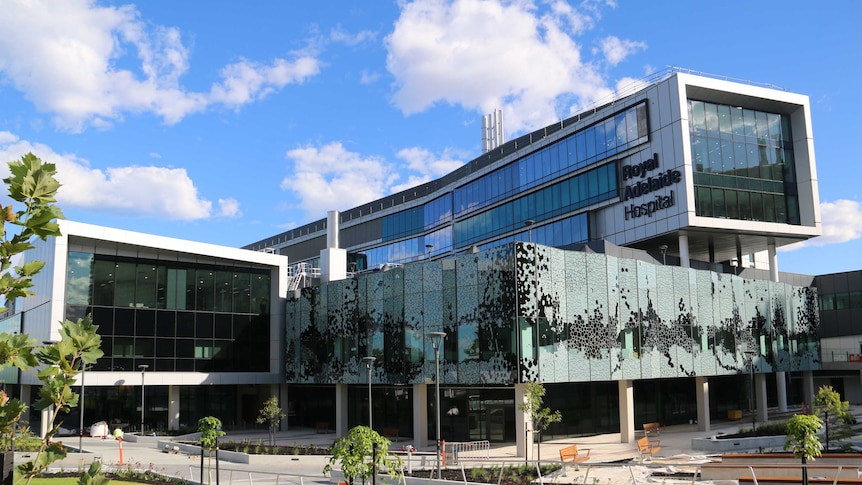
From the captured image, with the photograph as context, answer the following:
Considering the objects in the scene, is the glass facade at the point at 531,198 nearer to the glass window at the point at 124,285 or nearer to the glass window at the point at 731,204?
the glass window at the point at 731,204

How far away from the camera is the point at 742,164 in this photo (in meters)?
56.7

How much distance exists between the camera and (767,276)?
63.2 metres

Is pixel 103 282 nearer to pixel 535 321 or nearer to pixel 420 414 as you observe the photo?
pixel 420 414

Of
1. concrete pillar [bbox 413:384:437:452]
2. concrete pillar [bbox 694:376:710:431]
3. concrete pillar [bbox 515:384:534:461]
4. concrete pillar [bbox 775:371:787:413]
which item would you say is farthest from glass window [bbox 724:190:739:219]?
concrete pillar [bbox 413:384:437:452]

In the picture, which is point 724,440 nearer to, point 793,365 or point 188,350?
point 793,365

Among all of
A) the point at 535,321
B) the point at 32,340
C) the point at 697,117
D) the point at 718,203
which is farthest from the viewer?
the point at 697,117

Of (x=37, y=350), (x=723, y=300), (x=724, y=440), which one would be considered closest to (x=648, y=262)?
(x=723, y=300)

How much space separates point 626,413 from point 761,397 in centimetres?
1647

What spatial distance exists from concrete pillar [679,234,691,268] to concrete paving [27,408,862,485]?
1151 cm

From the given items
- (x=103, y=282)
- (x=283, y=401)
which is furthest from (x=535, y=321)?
(x=103, y=282)

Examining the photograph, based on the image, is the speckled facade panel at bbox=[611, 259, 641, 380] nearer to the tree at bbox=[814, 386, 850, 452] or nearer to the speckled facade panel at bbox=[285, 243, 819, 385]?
the speckled facade panel at bbox=[285, 243, 819, 385]

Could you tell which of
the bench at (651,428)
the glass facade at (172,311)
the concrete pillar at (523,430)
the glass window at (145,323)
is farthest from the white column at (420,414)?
the glass window at (145,323)

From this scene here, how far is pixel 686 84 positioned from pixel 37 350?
54.4m

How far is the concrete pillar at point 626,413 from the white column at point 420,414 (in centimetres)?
1192
